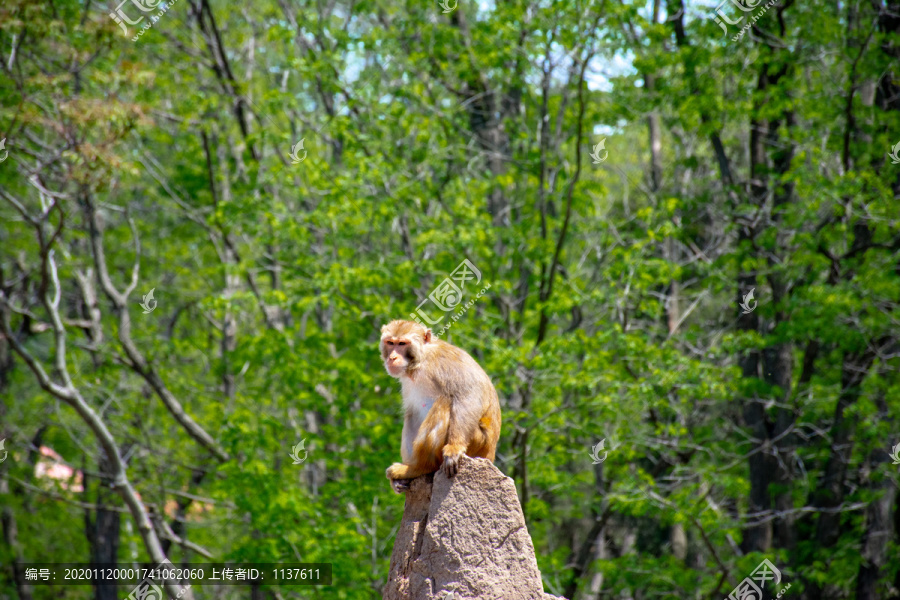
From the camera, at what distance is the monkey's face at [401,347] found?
6.15 m

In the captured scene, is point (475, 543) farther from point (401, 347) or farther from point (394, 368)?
point (401, 347)

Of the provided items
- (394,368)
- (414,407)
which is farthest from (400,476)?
(394,368)

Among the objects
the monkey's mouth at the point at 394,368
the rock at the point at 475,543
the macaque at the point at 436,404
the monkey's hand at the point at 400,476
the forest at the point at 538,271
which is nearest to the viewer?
the rock at the point at 475,543

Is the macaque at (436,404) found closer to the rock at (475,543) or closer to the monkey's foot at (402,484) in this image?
the monkey's foot at (402,484)

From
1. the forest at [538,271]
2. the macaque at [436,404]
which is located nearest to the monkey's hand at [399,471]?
the macaque at [436,404]

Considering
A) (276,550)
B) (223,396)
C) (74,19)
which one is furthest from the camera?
(223,396)

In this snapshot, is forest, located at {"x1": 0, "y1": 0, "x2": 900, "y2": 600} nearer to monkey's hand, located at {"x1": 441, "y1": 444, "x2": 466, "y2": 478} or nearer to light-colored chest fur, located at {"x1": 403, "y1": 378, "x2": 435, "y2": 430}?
light-colored chest fur, located at {"x1": 403, "y1": 378, "x2": 435, "y2": 430}

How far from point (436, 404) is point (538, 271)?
790cm

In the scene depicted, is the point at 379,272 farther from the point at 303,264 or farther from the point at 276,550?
the point at 276,550

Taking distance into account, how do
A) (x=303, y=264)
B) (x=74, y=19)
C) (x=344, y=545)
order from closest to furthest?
Result: (x=344, y=545)
(x=303, y=264)
(x=74, y=19)

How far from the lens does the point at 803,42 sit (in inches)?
543

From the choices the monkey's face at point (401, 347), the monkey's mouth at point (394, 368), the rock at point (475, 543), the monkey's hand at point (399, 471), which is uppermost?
the monkey's face at point (401, 347)

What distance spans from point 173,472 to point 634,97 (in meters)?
11.4

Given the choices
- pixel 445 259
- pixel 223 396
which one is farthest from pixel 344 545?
pixel 223 396
